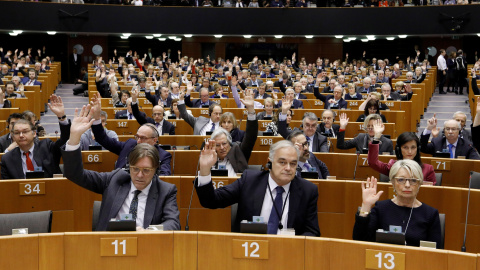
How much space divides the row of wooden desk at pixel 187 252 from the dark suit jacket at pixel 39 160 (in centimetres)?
242

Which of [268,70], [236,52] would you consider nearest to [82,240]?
[268,70]

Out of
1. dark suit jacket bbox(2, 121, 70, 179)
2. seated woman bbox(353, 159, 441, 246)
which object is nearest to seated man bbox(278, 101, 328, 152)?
dark suit jacket bbox(2, 121, 70, 179)

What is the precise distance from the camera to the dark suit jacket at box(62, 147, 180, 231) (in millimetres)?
3574

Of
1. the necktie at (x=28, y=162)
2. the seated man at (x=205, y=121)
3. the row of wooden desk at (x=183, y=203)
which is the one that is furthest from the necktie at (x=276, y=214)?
the seated man at (x=205, y=121)

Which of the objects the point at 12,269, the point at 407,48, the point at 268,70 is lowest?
the point at 12,269

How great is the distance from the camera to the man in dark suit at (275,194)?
11.7 ft

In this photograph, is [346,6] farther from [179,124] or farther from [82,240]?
[82,240]

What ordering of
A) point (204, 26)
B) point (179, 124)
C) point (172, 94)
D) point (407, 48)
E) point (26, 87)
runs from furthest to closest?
1. point (407, 48)
2. point (204, 26)
3. point (26, 87)
4. point (172, 94)
5. point (179, 124)

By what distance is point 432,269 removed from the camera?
8.64 ft

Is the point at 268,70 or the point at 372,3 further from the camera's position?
the point at 372,3

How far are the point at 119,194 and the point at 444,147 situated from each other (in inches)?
162

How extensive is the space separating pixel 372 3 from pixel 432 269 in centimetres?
1946

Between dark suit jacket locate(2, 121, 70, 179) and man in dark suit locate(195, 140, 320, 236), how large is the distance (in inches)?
78.3

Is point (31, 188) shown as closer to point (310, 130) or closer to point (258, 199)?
point (258, 199)
